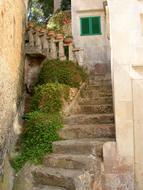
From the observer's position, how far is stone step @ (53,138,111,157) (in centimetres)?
620

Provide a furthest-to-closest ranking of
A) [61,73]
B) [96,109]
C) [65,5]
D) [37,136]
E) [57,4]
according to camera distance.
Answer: [57,4]
[65,5]
[61,73]
[96,109]
[37,136]

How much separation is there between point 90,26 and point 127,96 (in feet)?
22.5

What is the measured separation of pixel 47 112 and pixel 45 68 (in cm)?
199

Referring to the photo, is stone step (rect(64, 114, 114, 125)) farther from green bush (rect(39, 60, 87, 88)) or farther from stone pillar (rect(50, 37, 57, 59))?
stone pillar (rect(50, 37, 57, 59))

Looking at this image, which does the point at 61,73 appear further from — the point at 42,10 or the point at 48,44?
the point at 42,10

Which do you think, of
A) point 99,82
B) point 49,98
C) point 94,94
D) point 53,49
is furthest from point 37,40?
point 49,98

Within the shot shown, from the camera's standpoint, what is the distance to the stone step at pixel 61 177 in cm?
530

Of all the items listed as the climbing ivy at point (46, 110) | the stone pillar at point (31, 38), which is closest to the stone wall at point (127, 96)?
the climbing ivy at point (46, 110)

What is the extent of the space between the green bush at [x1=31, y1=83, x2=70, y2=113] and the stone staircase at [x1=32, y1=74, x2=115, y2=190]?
0.44m

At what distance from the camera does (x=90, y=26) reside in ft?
40.4

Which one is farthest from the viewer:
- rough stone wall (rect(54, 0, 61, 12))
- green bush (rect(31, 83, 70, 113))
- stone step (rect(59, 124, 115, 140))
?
rough stone wall (rect(54, 0, 61, 12))

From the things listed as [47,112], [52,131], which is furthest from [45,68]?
[52,131]

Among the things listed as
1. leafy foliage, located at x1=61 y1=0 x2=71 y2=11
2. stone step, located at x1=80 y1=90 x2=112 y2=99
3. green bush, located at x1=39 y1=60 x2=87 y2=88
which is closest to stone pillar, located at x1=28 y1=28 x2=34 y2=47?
green bush, located at x1=39 y1=60 x2=87 y2=88

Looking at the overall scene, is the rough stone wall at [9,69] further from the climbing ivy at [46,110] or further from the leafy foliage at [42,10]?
the leafy foliage at [42,10]
